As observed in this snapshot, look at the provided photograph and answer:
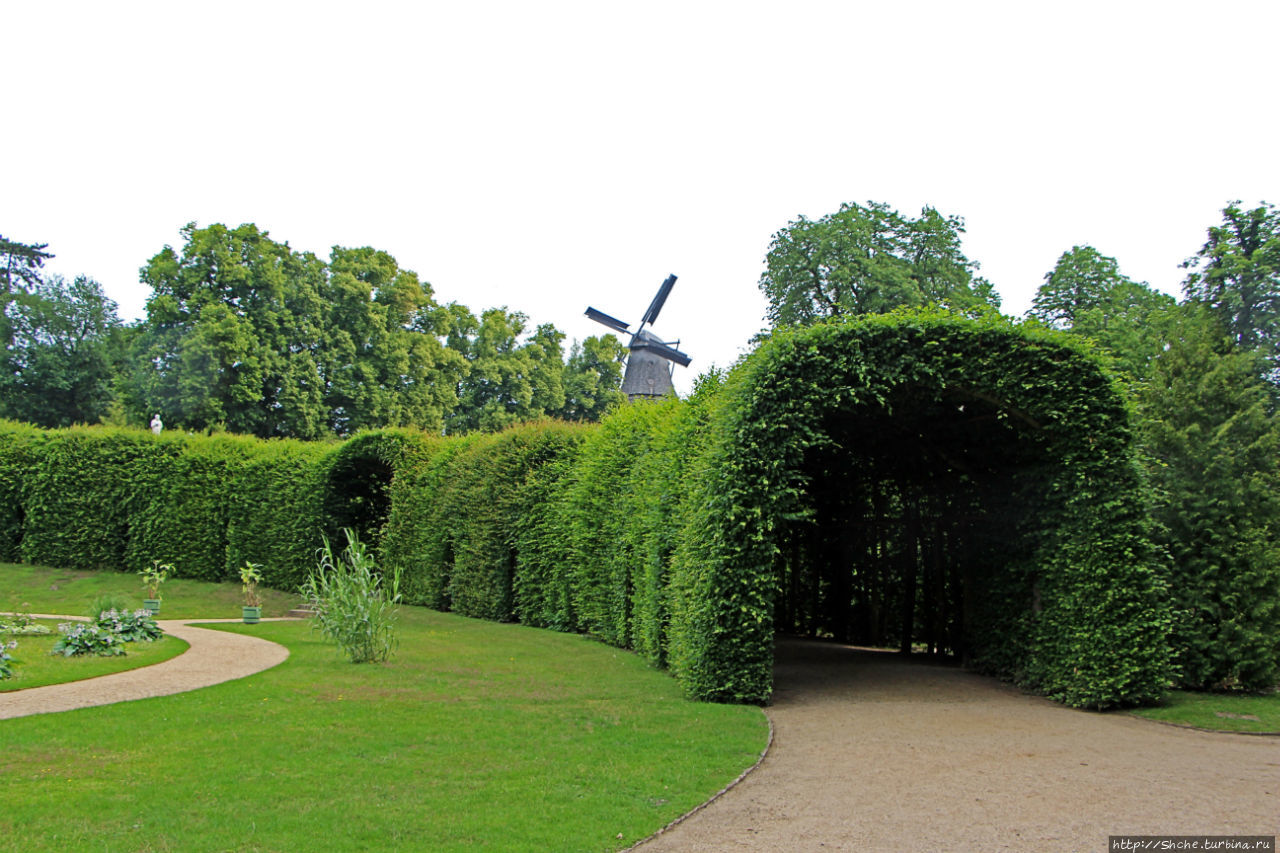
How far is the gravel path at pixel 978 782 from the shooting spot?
5.24 m

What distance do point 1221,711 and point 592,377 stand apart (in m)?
44.2

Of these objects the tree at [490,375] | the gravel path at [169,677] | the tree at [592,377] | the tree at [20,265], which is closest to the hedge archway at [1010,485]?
the gravel path at [169,677]

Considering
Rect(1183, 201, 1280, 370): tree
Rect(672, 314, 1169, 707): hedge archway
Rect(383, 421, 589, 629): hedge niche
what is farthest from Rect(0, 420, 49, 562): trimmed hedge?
Rect(1183, 201, 1280, 370): tree

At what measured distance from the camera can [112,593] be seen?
2181cm

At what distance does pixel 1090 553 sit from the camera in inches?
379

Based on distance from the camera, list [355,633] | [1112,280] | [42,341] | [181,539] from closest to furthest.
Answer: [355,633] → [181,539] → [1112,280] → [42,341]

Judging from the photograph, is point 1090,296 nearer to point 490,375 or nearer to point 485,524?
point 485,524

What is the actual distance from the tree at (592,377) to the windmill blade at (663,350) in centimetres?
1181

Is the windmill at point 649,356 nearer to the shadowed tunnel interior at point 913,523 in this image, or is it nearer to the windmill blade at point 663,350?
the windmill blade at point 663,350

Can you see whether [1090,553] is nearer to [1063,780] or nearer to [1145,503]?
[1145,503]

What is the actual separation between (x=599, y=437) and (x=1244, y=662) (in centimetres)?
1058

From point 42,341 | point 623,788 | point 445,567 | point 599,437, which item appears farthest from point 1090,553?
point 42,341

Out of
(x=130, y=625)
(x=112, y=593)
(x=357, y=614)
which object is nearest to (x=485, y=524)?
(x=130, y=625)

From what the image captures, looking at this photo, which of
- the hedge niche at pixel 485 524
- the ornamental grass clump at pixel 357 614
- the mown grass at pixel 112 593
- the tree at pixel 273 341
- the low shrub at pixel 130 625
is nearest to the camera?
the ornamental grass clump at pixel 357 614
